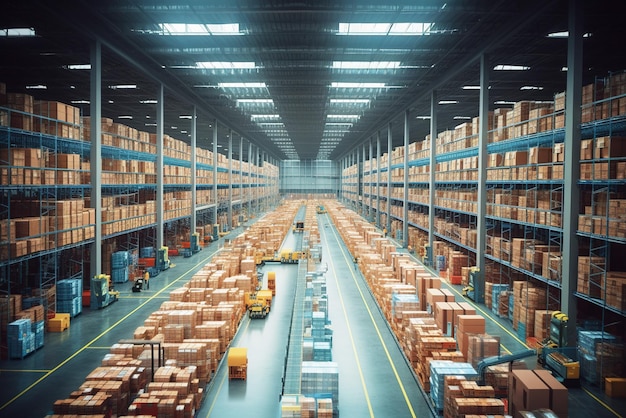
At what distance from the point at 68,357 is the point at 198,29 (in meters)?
12.5

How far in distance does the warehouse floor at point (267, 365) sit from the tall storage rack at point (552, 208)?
4.69 feet

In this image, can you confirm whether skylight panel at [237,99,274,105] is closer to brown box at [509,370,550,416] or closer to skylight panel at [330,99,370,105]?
skylight panel at [330,99,370,105]

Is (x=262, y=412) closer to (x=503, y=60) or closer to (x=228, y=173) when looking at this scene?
(x=503, y=60)

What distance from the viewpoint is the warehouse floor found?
9391mm

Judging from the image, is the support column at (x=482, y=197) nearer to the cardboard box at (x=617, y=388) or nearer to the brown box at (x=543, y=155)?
the brown box at (x=543, y=155)

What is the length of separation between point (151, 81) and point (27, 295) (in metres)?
12.7

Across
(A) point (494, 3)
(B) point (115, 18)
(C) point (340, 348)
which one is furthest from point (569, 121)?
(B) point (115, 18)

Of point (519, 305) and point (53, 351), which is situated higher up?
point (519, 305)

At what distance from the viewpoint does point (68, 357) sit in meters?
12.0

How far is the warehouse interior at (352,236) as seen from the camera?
34.2 ft

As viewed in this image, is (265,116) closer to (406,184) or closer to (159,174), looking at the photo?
(406,184)

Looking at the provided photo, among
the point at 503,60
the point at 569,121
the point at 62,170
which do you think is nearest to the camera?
the point at 569,121

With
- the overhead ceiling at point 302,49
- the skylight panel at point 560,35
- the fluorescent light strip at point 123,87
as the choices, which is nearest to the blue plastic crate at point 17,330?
the overhead ceiling at point 302,49

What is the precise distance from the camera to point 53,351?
40.9ft
